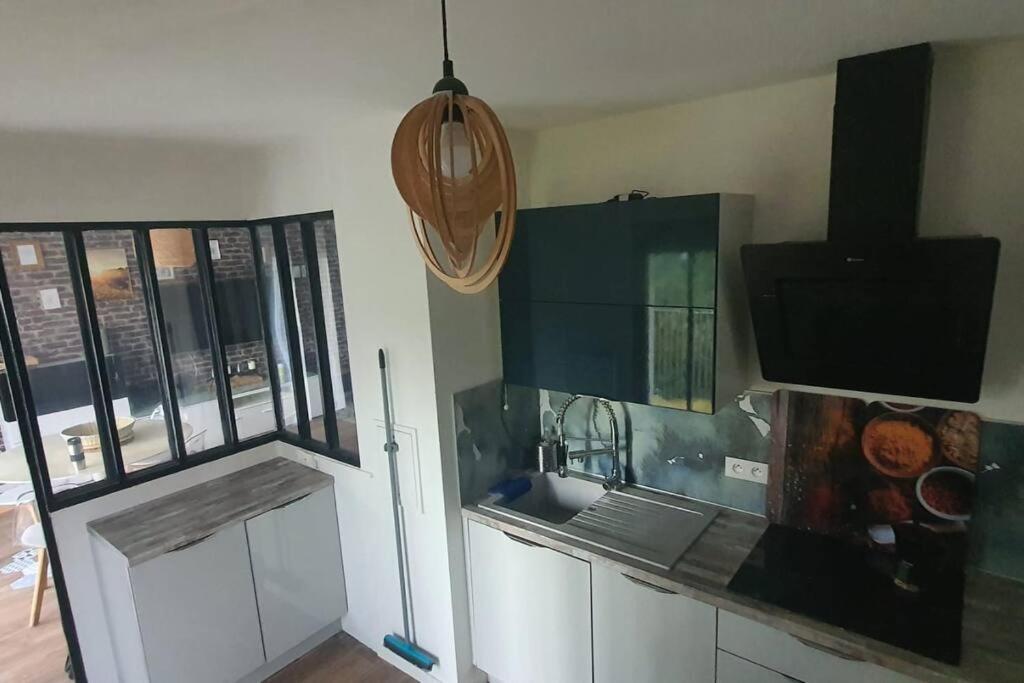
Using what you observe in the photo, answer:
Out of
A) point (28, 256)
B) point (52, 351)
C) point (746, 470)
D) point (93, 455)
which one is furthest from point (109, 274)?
point (746, 470)

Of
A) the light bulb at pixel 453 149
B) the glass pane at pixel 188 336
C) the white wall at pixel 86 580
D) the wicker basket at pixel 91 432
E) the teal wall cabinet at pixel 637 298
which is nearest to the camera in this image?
the light bulb at pixel 453 149

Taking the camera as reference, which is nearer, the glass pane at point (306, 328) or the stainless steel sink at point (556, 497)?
the stainless steel sink at point (556, 497)

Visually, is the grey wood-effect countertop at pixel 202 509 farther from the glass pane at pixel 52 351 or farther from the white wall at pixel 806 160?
the white wall at pixel 806 160

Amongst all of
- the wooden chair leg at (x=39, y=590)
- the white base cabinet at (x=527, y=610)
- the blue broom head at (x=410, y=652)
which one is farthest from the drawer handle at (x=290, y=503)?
the wooden chair leg at (x=39, y=590)

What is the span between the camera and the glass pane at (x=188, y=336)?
2.72 meters

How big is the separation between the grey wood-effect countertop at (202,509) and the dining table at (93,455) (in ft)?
0.67

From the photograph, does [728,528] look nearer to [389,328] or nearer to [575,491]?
[575,491]

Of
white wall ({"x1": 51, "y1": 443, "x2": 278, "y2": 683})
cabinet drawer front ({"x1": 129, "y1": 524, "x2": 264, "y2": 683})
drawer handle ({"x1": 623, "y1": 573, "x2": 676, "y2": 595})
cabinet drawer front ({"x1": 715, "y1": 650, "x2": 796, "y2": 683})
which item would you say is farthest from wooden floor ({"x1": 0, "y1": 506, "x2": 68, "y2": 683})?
cabinet drawer front ({"x1": 715, "y1": 650, "x2": 796, "y2": 683})

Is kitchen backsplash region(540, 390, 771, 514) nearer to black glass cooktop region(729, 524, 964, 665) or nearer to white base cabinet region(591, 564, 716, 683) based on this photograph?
black glass cooktop region(729, 524, 964, 665)

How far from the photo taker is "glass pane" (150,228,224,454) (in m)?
2.72

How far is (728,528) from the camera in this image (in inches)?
83.5

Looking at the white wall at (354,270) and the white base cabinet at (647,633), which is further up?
the white wall at (354,270)

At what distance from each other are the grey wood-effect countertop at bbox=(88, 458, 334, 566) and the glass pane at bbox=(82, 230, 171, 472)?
233 millimetres

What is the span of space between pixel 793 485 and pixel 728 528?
0.28 metres
